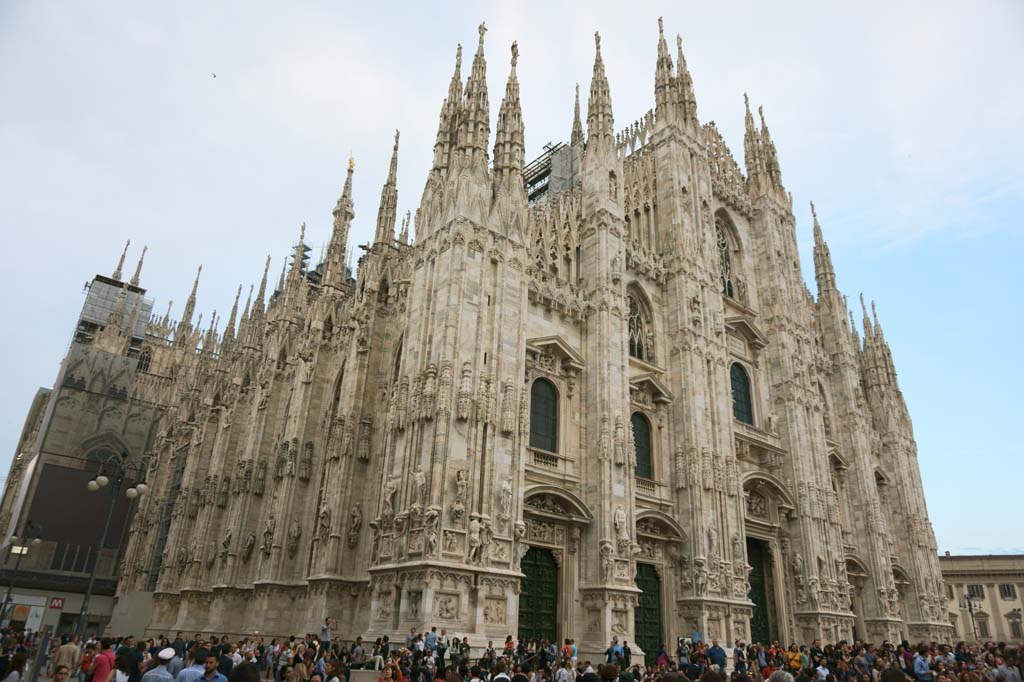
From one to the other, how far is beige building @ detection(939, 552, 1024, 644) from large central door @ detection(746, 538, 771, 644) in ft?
117

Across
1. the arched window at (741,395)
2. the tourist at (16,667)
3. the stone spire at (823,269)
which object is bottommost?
the tourist at (16,667)

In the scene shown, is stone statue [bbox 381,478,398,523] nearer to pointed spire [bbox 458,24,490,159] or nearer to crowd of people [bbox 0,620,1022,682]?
crowd of people [bbox 0,620,1022,682]

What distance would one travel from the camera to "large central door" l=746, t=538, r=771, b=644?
93.2 feet

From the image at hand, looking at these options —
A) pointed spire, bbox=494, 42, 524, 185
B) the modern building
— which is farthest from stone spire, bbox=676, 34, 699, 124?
the modern building

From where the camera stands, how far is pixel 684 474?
26.5 meters

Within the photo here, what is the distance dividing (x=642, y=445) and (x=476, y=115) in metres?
14.7

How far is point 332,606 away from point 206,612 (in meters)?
12.9

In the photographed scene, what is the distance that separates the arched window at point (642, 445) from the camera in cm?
2697

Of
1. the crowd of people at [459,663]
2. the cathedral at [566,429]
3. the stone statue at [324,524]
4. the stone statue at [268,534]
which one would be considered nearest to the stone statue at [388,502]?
the cathedral at [566,429]

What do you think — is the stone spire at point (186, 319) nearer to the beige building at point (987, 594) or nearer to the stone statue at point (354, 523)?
the stone statue at point (354, 523)

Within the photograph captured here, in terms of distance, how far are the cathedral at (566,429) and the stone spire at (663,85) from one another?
19cm

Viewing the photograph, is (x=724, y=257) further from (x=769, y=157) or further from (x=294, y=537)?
(x=294, y=537)

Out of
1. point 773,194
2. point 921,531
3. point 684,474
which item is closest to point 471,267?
point 684,474

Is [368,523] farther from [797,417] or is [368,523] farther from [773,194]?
[773,194]
